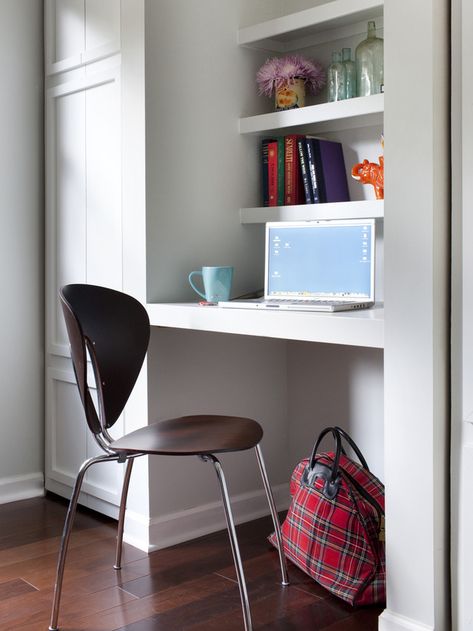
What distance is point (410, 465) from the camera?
5.93ft

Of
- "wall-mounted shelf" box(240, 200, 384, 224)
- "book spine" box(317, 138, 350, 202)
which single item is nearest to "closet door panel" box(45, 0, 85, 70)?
"wall-mounted shelf" box(240, 200, 384, 224)

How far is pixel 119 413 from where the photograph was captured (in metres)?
2.17

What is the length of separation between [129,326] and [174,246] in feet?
1.41

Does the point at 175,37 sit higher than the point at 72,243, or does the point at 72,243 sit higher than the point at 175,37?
the point at 175,37

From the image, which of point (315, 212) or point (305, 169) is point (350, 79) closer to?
point (305, 169)

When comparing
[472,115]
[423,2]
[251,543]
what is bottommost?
[251,543]

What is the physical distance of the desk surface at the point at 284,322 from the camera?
6.23 ft

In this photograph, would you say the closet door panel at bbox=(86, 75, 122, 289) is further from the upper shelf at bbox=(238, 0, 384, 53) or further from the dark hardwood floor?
the dark hardwood floor

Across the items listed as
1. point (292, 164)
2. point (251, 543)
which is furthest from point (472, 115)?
point (251, 543)

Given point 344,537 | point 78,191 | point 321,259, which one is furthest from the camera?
point 78,191

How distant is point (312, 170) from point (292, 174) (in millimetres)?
86

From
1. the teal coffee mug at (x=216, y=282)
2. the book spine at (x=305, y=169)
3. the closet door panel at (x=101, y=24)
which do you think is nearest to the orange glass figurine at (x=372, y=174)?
the book spine at (x=305, y=169)

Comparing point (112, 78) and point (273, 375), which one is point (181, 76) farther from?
point (273, 375)

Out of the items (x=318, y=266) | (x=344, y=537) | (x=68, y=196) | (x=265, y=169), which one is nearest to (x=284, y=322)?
(x=318, y=266)
